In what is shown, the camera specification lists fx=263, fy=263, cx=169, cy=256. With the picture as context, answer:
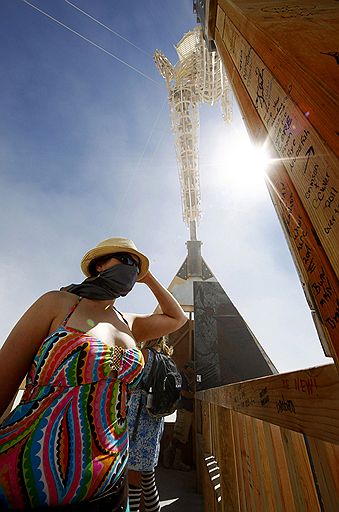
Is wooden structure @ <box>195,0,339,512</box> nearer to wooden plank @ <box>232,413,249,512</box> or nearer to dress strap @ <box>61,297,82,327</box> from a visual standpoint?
wooden plank @ <box>232,413,249,512</box>

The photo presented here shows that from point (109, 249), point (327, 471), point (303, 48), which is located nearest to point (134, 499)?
point (109, 249)

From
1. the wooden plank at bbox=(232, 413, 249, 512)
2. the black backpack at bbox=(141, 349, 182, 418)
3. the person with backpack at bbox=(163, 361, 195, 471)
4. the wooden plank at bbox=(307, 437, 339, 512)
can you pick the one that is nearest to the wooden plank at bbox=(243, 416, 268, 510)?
the wooden plank at bbox=(232, 413, 249, 512)

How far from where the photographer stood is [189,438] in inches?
179

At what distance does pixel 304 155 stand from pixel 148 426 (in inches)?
117

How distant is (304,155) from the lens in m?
0.44

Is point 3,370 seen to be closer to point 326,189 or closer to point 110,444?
point 110,444

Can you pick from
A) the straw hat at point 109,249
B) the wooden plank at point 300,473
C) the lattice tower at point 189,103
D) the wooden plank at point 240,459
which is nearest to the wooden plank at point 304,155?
the wooden plank at point 300,473

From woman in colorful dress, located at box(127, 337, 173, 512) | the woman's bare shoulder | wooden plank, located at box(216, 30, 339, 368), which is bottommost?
woman in colorful dress, located at box(127, 337, 173, 512)

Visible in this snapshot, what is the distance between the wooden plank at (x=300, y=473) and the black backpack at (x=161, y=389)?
6.49 ft

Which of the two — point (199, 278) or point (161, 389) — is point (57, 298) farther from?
point (199, 278)

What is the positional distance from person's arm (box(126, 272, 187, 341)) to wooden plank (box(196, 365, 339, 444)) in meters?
1.09

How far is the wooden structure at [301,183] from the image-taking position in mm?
407

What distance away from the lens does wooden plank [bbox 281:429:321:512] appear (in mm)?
766

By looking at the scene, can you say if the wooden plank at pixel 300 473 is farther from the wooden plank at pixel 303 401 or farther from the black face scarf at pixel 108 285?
the black face scarf at pixel 108 285
